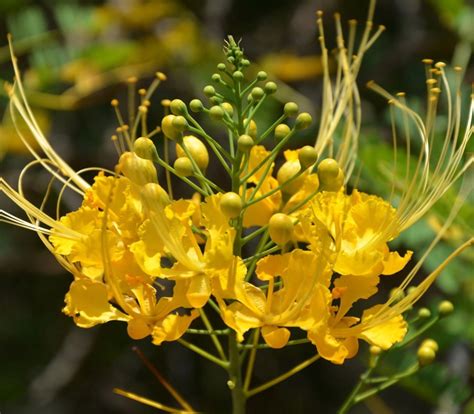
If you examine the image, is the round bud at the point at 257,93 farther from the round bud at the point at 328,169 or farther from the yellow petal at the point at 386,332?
the yellow petal at the point at 386,332

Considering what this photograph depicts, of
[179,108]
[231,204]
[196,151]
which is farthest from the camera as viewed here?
[196,151]

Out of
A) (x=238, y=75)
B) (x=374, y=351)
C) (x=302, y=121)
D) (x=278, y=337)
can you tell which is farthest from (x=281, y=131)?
(x=374, y=351)

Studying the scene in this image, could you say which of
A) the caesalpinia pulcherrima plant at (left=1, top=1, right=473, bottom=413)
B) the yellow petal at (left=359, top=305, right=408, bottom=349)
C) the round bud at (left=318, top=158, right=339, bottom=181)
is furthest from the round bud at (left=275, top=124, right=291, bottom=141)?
the yellow petal at (left=359, top=305, right=408, bottom=349)

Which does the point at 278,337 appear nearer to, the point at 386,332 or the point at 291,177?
the point at 386,332

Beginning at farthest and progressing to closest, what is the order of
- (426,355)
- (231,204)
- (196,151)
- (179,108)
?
(426,355)
(196,151)
(179,108)
(231,204)

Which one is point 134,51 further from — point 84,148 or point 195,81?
point 84,148
